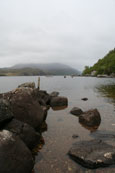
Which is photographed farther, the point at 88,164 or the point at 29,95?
the point at 29,95

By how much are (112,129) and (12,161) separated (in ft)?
29.2

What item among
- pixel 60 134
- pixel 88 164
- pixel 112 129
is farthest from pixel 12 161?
pixel 112 129

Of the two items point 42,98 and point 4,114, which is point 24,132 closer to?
point 4,114

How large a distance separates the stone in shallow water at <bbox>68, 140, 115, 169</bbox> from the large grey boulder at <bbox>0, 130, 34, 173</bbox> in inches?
105

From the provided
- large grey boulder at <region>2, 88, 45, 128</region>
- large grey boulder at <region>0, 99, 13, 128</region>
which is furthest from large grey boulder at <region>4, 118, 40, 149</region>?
large grey boulder at <region>2, 88, 45, 128</region>

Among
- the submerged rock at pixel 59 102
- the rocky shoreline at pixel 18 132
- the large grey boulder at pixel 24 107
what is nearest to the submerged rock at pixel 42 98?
the submerged rock at pixel 59 102

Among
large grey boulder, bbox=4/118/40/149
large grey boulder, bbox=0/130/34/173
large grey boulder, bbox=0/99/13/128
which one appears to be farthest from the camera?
large grey boulder, bbox=4/118/40/149

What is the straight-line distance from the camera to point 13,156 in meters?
5.40

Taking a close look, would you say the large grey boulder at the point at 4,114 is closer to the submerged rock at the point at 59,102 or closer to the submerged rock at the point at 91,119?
the submerged rock at the point at 91,119

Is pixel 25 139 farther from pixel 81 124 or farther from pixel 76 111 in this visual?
pixel 76 111

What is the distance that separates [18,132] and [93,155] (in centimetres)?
457

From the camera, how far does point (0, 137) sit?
5461 mm

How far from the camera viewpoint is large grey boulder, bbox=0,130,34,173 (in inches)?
201

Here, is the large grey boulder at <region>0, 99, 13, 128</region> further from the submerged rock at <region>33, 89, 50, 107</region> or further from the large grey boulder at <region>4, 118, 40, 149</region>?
the submerged rock at <region>33, 89, 50, 107</region>
